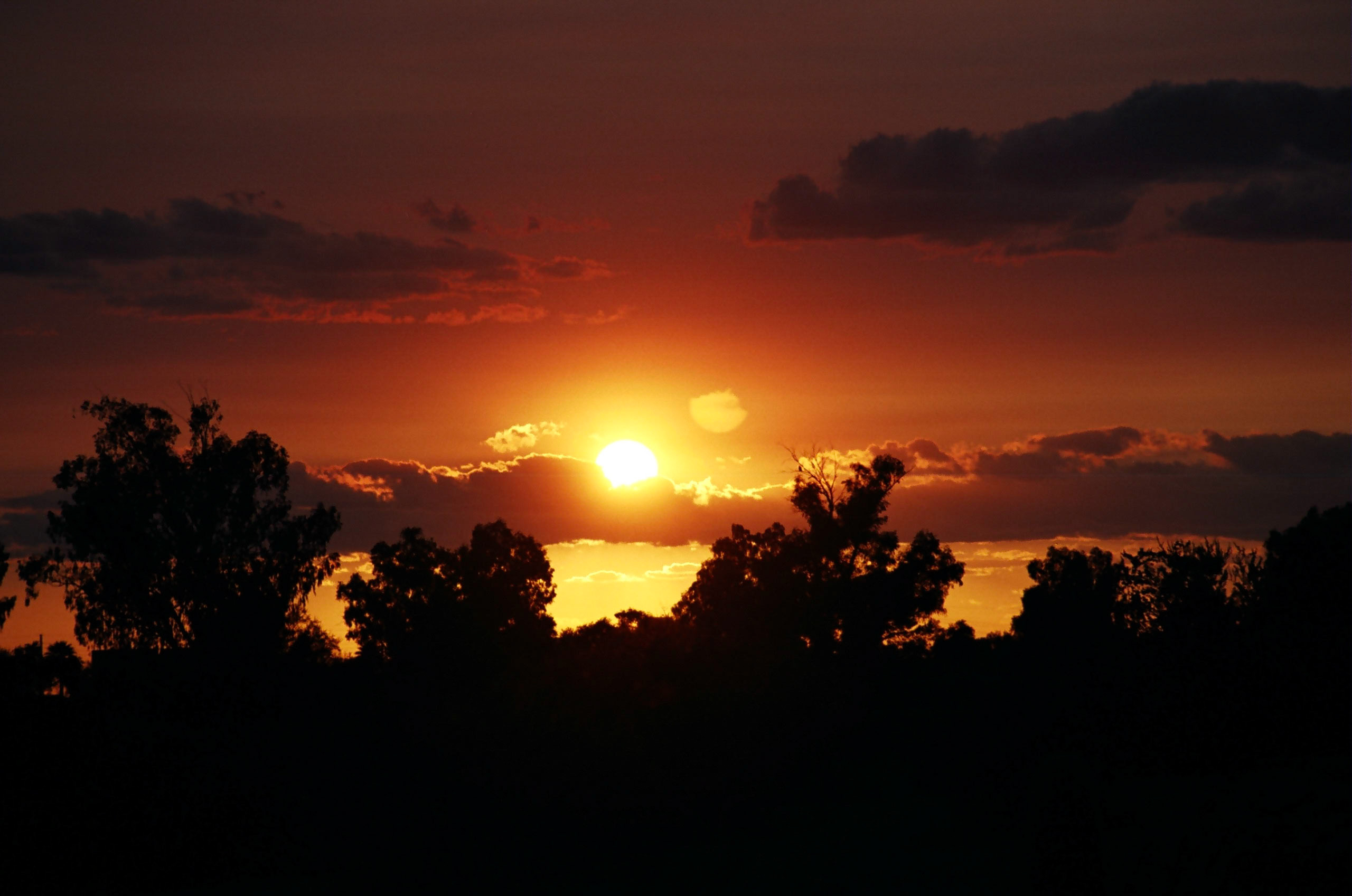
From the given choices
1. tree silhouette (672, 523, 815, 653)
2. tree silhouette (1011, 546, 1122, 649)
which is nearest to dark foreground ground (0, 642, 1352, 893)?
tree silhouette (1011, 546, 1122, 649)

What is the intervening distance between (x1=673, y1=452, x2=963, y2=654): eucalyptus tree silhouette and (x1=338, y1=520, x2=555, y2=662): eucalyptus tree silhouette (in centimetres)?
1056

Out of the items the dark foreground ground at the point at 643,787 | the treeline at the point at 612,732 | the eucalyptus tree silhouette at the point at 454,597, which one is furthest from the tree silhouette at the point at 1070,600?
the eucalyptus tree silhouette at the point at 454,597

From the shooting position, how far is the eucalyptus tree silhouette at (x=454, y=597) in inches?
3071

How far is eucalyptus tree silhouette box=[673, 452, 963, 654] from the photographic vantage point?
80000mm

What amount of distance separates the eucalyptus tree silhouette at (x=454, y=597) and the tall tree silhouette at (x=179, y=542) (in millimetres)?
14625

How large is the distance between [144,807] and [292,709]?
718cm

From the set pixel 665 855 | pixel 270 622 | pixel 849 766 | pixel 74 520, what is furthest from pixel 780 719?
pixel 74 520

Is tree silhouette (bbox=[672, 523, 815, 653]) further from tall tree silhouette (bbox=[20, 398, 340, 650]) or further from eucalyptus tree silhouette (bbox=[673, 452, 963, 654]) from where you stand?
tall tree silhouette (bbox=[20, 398, 340, 650])

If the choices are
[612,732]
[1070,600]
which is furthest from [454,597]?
[1070,600]

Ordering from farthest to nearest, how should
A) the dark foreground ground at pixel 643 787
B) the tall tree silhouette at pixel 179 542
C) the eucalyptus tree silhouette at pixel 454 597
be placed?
the eucalyptus tree silhouette at pixel 454 597 < the tall tree silhouette at pixel 179 542 < the dark foreground ground at pixel 643 787

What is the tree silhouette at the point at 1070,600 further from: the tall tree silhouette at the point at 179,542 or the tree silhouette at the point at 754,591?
the tall tree silhouette at the point at 179,542

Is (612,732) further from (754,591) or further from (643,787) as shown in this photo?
(754,591)

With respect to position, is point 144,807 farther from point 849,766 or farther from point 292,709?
point 849,766

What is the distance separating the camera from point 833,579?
268ft
